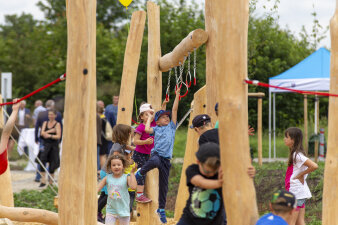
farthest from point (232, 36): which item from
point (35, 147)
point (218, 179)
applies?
point (35, 147)

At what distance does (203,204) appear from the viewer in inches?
168

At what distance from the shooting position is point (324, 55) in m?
13.4

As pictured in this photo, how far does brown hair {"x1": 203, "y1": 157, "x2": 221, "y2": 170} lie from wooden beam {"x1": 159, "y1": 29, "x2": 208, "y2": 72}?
2273 mm

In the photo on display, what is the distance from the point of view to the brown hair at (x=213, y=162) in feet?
13.9

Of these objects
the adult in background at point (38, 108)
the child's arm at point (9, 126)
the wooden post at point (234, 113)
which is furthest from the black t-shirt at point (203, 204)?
the adult in background at point (38, 108)

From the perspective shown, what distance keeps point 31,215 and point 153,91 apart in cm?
239

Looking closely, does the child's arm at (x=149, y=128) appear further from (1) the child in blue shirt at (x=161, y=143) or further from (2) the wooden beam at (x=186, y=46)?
(2) the wooden beam at (x=186, y=46)

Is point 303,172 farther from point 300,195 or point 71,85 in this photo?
point 71,85

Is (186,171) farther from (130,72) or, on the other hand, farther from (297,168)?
(130,72)

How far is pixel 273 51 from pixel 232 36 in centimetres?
1800

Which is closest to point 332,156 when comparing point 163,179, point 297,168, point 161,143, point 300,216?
point 297,168

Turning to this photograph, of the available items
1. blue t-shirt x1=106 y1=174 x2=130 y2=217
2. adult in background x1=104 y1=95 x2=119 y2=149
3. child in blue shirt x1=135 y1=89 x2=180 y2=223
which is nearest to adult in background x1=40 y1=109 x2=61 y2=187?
adult in background x1=104 y1=95 x2=119 y2=149

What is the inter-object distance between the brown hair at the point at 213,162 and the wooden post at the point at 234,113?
10cm

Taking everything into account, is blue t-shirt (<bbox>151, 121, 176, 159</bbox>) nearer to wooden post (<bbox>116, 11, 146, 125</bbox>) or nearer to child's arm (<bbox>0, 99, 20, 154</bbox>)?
wooden post (<bbox>116, 11, 146, 125</bbox>)
